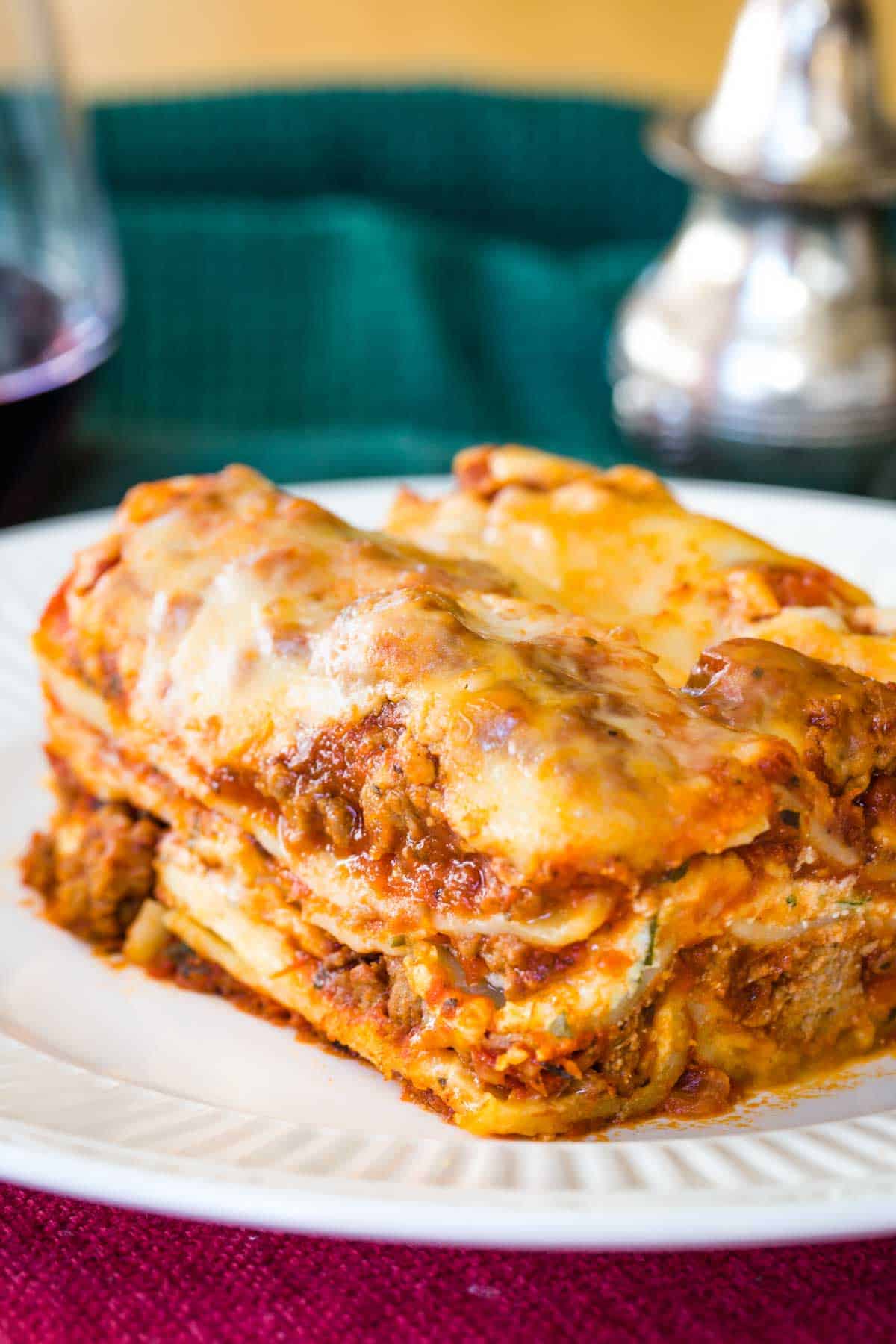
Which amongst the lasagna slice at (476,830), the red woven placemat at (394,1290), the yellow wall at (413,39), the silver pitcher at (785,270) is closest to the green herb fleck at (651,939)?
the lasagna slice at (476,830)

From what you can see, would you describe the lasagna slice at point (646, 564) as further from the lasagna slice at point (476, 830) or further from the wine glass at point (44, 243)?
the wine glass at point (44, 243)

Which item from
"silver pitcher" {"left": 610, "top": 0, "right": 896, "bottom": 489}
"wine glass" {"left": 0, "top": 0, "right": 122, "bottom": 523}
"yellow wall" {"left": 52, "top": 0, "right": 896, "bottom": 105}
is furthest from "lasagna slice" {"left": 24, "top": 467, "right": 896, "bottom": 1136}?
"yellow wall" {"left": 52, "top": 0, "right": 896, "bottom": 105}

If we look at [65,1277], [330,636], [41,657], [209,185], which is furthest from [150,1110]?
[209,185]

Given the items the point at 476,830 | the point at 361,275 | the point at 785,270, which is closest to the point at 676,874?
the point at 476,830

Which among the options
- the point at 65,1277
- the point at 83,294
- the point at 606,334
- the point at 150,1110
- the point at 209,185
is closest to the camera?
the point at 65,1277

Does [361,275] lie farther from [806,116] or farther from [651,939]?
[651,939]

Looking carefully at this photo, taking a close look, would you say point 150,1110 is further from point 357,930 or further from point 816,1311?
point 816,1311

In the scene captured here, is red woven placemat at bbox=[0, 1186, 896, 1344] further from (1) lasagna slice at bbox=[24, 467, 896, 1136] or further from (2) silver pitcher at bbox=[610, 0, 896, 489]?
(2) silver pitcher at bbox=[610, 0, 896, 489]
